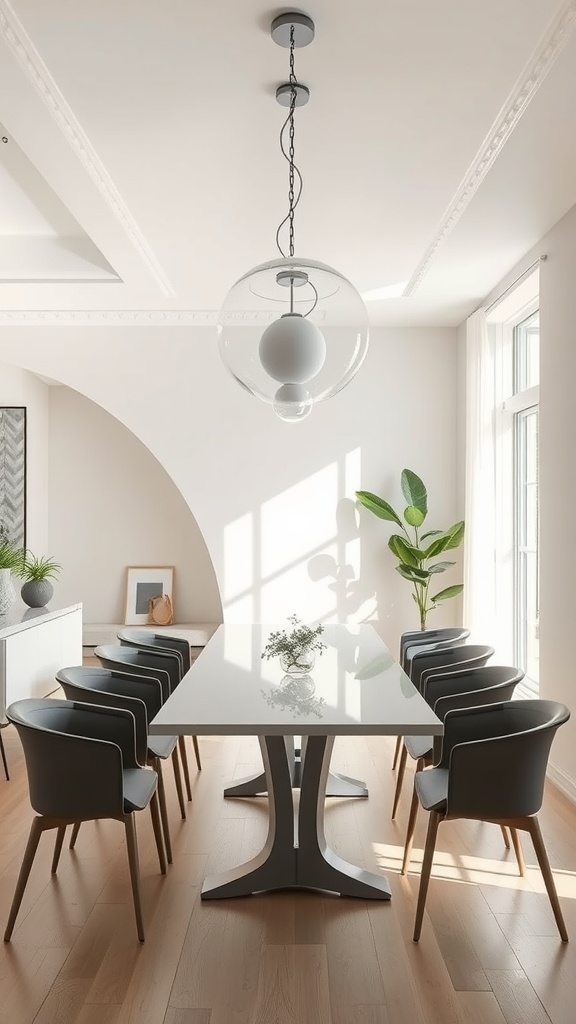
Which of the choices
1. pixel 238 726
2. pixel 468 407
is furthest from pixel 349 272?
pixel 238 726

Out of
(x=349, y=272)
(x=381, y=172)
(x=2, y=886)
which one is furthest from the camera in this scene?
(x=349, y=272)

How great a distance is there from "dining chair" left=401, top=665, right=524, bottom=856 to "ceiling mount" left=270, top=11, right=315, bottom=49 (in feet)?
7.97

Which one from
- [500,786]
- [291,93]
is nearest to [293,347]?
[291,93]

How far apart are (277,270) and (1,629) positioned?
2.85 metres

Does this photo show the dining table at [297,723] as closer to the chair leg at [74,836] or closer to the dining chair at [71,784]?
the dining chair at [71,784]

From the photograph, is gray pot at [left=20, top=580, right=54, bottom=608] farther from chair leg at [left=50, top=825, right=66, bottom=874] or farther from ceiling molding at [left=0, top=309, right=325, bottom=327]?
chair leg at [left=50, top=825, right=66, bottom=874]

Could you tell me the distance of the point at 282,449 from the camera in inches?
284

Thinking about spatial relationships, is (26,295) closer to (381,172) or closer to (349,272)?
(349,272)

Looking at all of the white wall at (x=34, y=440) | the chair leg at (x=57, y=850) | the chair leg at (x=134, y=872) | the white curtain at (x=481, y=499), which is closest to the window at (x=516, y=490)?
the white curtain at (x=481, y=499)

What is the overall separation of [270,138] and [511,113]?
39.3 inches

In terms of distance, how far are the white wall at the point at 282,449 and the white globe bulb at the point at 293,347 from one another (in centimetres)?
406

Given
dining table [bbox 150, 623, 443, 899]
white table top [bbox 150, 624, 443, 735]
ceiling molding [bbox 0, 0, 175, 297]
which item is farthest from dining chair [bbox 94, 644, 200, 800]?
ceiling molding [bbox 0, 0, 175, 297]

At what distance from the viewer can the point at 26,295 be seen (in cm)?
629

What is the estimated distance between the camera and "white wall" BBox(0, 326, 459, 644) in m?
7.12
